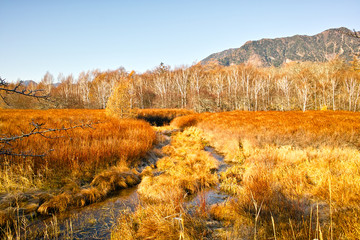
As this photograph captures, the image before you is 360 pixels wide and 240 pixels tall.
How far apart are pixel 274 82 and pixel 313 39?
172548 mm

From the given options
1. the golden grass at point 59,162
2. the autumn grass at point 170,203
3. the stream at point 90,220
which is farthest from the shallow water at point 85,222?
the golden grass at point 59,162

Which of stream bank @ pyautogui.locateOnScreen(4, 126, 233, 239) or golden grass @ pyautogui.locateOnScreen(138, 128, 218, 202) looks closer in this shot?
stream bank @ pyautogui.locateOnScreen(4, 126, 233, 239)

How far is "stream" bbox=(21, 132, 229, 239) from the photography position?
10.1ft

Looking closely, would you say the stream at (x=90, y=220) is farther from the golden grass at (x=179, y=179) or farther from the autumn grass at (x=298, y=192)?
the autumn grass at (x=298, y=192)

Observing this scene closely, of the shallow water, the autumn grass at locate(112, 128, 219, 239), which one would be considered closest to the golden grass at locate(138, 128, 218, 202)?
the autumn grass at locate(112, 128, 219, 239)

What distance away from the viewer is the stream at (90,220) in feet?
10.1

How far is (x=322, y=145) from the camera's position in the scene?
7520 millimetres

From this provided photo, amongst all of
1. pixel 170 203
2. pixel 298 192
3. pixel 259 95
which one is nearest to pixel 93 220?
pixel 170 203


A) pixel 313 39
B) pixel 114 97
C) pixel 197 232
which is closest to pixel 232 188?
pixel 197 232

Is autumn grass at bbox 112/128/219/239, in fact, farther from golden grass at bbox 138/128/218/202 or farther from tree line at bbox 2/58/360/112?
tree line at bbox 2/58/360/112

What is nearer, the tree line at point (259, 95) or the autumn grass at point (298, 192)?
the autumn grass at point (298, 192)

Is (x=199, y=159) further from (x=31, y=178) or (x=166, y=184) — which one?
(x=31, y=178)

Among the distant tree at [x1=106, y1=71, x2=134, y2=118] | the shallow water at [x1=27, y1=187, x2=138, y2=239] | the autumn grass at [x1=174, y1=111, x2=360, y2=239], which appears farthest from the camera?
the distant tree at [x1=106, y1=71, x2=134, y2=118]

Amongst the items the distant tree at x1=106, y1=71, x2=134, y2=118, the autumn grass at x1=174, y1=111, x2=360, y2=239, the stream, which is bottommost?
the stream
